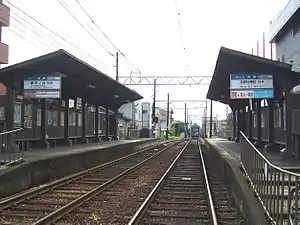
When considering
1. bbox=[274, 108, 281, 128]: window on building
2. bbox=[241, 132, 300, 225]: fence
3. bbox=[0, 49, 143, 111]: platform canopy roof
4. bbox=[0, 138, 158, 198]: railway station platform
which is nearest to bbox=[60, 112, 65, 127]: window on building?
bbox=[0, 49, 143, 111]: platform canopy roof

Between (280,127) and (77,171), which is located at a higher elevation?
(280,127)

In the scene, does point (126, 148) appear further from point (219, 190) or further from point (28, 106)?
point (219, 190)

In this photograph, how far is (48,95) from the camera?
20.4 metres

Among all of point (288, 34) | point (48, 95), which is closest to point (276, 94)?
point (288, 34)

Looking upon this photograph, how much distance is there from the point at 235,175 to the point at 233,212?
1.28 meters

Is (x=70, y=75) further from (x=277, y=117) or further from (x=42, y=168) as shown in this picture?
(x=277, y=117)

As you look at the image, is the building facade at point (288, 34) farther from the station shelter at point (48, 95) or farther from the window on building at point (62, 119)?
the window on building at point (62, 119)

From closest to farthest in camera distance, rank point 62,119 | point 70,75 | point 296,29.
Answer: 1. point 70,75
2. point 296,29
3. point 62,119

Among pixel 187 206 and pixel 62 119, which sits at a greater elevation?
pixel 62 119

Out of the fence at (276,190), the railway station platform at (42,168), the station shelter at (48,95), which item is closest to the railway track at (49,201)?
the railway station platform at (42,168)

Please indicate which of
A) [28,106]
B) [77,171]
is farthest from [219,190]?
[28,106]

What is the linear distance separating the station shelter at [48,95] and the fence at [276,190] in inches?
350

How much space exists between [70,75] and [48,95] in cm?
371

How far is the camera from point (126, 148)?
3241 cm
